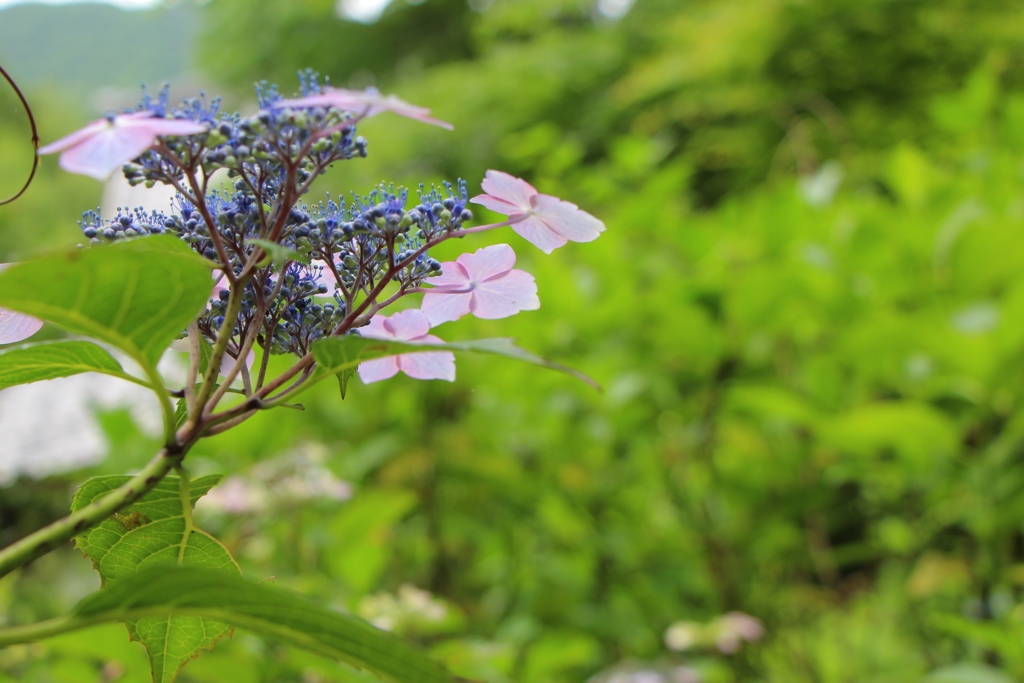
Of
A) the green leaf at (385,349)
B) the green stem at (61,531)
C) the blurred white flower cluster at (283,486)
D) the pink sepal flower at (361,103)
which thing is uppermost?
the blurred white flower cluster at (283,486)

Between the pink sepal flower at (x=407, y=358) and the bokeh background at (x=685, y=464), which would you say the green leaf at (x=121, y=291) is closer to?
the pink sepal flower at (x=407, y=358)

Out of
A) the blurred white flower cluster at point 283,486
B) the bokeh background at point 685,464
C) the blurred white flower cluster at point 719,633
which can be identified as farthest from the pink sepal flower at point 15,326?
the blurred white flower cluster at point 719,633

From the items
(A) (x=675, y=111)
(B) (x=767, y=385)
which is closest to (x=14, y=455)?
(B) (x=767, y=385)

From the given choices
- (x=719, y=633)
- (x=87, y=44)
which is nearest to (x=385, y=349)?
(x=719, y=633)

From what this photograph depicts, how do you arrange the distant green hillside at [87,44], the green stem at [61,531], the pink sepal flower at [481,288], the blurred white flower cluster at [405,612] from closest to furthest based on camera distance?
the green stem at [61,531], the pink sepal flower at [481,288], the blurred white flower cluster at [405,612], the distant green hillside at [87,44]

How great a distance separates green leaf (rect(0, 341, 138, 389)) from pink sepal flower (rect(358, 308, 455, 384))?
10cm

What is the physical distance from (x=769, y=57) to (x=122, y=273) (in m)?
4.15

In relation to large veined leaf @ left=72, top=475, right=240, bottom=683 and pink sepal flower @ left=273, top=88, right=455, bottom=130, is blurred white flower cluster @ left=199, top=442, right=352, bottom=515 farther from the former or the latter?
pink sepal flower @ left=273, top=88, right=455, bottom=130

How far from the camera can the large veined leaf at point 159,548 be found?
31 cm

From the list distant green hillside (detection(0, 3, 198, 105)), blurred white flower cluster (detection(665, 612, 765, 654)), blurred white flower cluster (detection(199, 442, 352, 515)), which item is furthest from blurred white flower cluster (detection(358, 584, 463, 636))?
distant green hillside (detection(0, 3, 198, 105))

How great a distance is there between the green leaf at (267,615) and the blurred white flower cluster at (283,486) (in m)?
0.86

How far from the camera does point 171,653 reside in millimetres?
324

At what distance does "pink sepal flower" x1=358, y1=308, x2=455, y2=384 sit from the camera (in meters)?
0.33

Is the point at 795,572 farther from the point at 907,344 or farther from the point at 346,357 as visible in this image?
the point at 346,357
